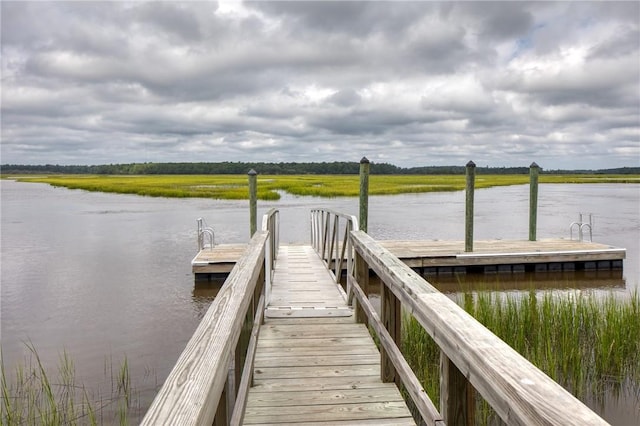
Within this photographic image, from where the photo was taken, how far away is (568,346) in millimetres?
5711

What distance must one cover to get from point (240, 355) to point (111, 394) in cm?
390

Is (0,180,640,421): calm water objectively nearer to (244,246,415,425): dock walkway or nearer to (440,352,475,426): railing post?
(244,246,415,425): dock walkway

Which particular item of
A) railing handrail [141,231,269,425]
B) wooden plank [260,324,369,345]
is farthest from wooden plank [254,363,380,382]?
railing handrail [141,231,269,425]

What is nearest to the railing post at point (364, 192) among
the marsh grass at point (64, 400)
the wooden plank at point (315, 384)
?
the marsh grass at point (64, 400)

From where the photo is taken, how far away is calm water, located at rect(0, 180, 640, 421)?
7738 mm

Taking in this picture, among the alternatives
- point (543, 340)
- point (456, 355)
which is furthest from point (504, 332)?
point (456, 355)

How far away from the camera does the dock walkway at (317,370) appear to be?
3217mm

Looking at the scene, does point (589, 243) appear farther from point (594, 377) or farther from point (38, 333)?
point (38, 333)

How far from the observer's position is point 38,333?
8531 mm

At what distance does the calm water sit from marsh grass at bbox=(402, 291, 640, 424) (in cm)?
208

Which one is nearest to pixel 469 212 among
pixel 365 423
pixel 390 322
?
pixel 390 322

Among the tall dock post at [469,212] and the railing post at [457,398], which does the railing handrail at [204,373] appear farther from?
the tall dock post at [469,212]

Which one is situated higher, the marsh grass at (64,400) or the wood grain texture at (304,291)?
the wood grain texture at (304,291)

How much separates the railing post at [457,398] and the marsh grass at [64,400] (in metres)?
3.88
